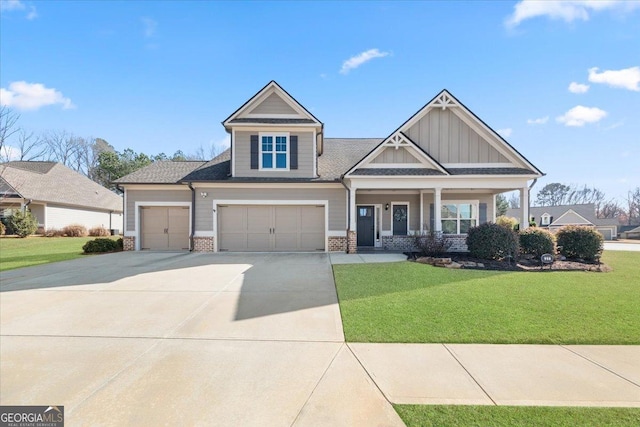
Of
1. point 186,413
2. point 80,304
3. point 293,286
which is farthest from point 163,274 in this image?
point 186,413

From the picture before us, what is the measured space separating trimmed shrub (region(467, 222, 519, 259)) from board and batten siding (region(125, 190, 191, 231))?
42.6 feet

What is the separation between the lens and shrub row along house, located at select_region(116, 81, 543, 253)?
535 inches

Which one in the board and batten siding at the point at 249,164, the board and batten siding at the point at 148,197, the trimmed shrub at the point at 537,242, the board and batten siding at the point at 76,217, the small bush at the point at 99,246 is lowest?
the small bush at the point at 99,246

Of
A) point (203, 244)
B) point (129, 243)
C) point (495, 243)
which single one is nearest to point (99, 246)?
point (129, 243)

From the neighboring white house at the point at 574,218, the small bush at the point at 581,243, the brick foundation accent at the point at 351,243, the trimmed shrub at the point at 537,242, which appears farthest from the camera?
the neighboring white house at the point at 574,218

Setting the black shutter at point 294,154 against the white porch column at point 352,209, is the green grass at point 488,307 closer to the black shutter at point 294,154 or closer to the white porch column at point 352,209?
the white porch column at point 352,209

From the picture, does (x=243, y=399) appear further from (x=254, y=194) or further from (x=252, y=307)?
(x=254, y=194)

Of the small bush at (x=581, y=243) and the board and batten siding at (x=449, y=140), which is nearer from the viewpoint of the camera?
the small bush at (x=581, y=243)

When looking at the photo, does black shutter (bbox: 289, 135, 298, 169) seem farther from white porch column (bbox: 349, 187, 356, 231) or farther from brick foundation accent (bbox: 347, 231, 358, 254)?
brick foundation accent (bbox: 347, 231, 358, 254)

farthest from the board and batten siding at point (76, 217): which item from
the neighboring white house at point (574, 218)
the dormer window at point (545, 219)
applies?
the dormer window at point (545, 219)

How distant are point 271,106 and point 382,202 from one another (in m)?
7.34

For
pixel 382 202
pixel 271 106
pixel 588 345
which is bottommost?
pixel 588 345

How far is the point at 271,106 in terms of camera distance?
14133mm

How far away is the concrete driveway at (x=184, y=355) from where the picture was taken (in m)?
2.91
